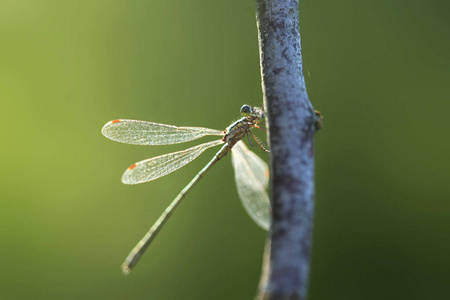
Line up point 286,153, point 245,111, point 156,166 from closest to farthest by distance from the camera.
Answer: point 286,153
point 245,111
point 156,166

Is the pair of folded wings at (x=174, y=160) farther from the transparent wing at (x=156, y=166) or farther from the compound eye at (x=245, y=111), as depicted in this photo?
the compound eye at (x=245, y=111)

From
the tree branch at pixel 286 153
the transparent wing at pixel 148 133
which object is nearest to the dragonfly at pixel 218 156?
the transparent wing at pixel 148 133

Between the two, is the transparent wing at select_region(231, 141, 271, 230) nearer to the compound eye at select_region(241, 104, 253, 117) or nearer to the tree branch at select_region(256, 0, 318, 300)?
the compound eye at select_region(241, 104, 253, 117)

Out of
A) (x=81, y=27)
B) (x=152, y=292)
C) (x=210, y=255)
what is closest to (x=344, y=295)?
(x=210, y=255)

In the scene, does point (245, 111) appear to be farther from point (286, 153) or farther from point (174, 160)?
point (286, 153)

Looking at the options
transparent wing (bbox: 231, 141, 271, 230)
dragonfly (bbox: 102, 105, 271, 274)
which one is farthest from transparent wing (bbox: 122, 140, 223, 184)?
transparent wing (bbox: 231, 141, 271, 230)

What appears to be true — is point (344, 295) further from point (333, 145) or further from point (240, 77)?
point (240, 77)

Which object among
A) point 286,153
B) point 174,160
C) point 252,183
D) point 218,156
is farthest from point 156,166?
point 286,153
